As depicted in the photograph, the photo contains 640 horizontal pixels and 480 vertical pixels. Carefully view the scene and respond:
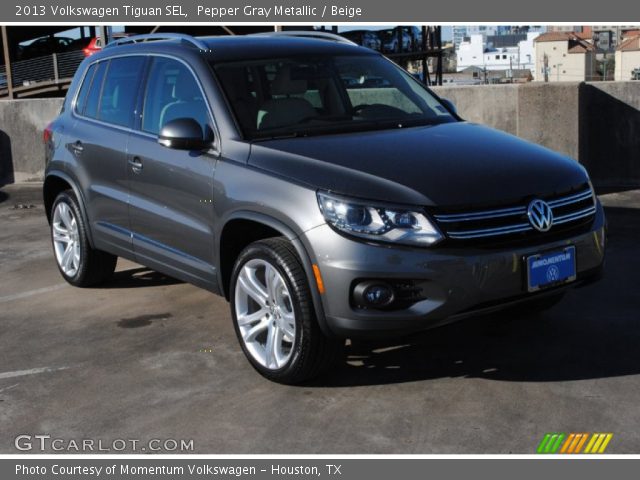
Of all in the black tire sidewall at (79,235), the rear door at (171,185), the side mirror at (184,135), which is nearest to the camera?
the side mirror at (184,135)

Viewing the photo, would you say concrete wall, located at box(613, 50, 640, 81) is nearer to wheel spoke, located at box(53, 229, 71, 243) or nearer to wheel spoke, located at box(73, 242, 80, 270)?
wheel spoke, located at box(53, 229, 71, 243)

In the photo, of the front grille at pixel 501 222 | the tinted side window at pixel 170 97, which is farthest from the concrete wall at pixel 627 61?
the front grille at pixel 501 222

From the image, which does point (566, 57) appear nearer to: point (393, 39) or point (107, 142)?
point (393, 39)

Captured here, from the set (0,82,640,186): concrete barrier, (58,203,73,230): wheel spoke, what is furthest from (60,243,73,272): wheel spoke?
(0,82,640,186): concrete barrier

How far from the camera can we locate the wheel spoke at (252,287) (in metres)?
4.78

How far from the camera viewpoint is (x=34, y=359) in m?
5.44

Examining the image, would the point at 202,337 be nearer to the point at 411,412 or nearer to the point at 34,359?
the point at 34,359

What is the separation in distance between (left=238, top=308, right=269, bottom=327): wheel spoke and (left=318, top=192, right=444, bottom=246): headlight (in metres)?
0.80

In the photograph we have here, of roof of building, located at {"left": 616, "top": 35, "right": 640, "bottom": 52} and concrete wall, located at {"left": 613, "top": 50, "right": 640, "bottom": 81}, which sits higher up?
roof of building, located at {"left": 616, "top": 35, "right": 640, "bottom": 52}

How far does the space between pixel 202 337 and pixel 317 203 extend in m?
1.72

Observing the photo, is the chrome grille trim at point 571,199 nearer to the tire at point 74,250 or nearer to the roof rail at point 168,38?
the roof rail at point 168,38

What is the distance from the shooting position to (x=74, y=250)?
6.98 metres

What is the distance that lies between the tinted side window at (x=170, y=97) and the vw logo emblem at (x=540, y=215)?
1.90 metres

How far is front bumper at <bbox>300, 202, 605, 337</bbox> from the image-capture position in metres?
4.20
